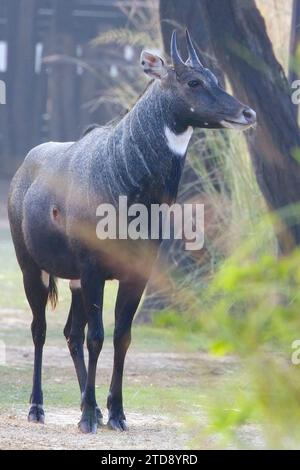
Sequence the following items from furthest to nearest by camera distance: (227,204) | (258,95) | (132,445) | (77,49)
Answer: (77,49) < (227,204) < (258,95) < (132,445)

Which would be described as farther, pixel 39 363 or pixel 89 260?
pixel 39 363

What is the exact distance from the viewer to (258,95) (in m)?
9.24

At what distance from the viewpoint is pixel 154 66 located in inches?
285

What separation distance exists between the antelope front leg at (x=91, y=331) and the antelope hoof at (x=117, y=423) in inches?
3.4

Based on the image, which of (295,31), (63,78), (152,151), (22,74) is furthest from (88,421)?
(22,74)

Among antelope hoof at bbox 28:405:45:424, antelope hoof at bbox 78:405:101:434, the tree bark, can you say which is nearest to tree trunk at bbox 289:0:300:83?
the tree bark

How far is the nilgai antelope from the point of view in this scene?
695 centimetres

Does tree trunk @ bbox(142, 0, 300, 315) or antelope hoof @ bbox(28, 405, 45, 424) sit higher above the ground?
tree trunk @ bbox(142, 0, 300, 315)

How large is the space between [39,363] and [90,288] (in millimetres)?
920

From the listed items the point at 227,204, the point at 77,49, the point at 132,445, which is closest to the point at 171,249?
the point at 227,204

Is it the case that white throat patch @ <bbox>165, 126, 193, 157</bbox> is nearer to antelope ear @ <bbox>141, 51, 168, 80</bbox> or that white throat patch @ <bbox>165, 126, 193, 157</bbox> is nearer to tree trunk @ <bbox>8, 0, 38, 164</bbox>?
antelope ear @ <bbox>141, 51, 168, 80</bbox>

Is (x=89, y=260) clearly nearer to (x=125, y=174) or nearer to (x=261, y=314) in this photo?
(x=125, y=174)
